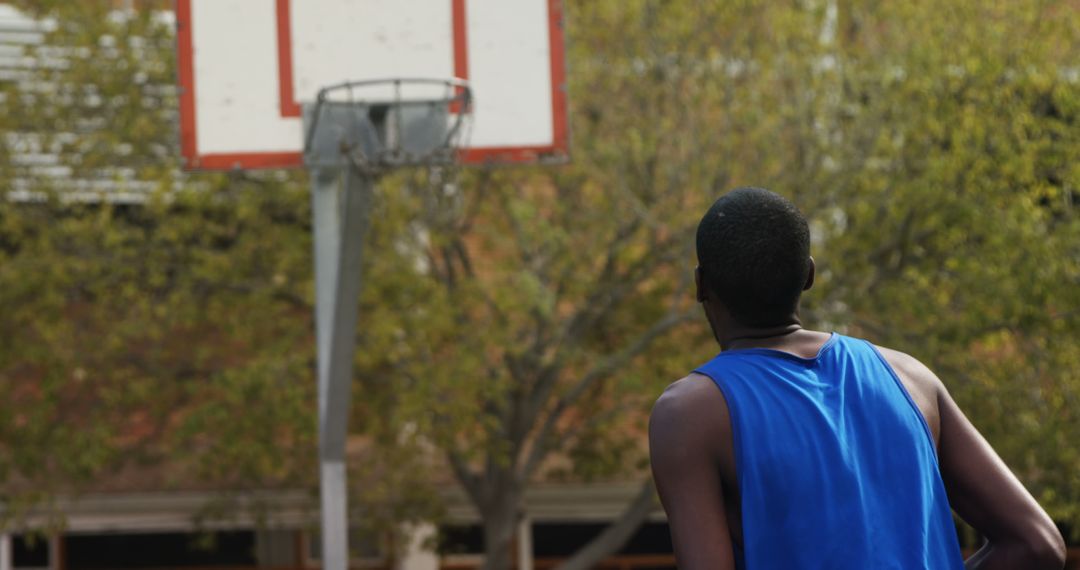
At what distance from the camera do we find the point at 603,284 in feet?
46.5

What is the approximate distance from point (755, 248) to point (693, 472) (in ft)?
1.24

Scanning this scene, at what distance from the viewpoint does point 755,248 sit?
2695 millimetres

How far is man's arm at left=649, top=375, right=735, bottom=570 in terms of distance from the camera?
260cm

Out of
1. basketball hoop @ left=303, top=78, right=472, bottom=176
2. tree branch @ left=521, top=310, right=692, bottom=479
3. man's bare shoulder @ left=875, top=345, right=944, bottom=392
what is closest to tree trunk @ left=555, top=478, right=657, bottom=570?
tree branch @ left=521, top=310, right=692, bottom=479

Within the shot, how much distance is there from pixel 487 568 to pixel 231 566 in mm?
4095

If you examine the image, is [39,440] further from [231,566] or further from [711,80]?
[711,80]

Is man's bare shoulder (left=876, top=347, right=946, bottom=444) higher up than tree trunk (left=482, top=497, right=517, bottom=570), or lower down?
higher up

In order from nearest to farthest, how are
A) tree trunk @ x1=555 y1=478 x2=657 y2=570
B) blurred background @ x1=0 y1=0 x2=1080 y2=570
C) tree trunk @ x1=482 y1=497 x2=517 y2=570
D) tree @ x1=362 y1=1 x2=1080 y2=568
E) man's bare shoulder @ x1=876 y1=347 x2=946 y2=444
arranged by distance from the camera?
man's bare shoulder @ x1=876 y1=347 x2=946 y2=444, tree @ x1=362 y1=1 x2=1080 y2=568, blurred background @ x1=0 y1=0 x2=1080 y2=570, tree trunk @ x1=555 y1=478 x2=657 y2=570, tree trunk @ x1=482 y1=497 x2=517 y2=570

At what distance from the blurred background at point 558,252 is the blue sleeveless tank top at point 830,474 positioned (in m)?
9.57

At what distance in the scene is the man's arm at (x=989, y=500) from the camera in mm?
2684

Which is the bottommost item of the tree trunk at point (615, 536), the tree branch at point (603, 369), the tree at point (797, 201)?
the tree trunk at point (615, 536)

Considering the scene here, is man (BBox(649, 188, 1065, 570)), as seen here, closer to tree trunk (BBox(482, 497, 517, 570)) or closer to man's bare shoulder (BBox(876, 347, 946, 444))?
man's bare shoulder (BBox(876, 347, 946, 444))

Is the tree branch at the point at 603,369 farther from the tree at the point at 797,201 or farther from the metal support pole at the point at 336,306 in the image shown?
the metal support pole at the point at 336,306

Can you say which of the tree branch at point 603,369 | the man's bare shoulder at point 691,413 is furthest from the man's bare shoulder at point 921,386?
the tree branch at point 603,369
